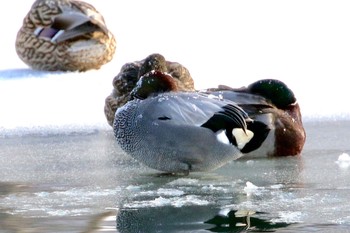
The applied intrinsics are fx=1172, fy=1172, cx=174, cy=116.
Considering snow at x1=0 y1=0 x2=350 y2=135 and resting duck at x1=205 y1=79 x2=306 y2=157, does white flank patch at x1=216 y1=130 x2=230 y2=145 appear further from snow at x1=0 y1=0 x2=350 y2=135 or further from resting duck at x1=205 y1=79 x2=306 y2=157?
snow at x1=0 y1=0 x2=350 y2=135

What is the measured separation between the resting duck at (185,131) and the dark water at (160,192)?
132 millimetres

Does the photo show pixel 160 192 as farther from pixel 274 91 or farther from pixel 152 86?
pixel 274 91

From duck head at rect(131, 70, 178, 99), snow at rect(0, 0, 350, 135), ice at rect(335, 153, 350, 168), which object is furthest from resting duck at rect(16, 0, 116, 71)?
ice at rect(335, 153, 350, 168)

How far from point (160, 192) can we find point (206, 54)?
5.27 m

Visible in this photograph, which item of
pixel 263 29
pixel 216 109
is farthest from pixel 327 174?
pixel 263 29

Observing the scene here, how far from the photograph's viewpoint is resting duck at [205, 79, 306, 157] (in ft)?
25.1

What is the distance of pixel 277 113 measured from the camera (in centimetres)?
768

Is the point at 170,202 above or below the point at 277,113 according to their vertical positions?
below

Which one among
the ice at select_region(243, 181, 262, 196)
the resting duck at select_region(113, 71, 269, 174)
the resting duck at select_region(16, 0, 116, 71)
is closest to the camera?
the ice at select_region(243, 181, 262, 196)

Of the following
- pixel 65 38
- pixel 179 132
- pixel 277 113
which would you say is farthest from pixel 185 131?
pixel 65 38

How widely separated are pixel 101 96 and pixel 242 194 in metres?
3.93

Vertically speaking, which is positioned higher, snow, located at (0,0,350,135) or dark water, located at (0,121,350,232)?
snow, located at (0,0,350,135)

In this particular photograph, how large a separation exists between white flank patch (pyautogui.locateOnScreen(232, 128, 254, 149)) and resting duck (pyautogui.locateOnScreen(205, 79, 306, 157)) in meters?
0.66

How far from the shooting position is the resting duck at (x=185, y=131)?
670cm
